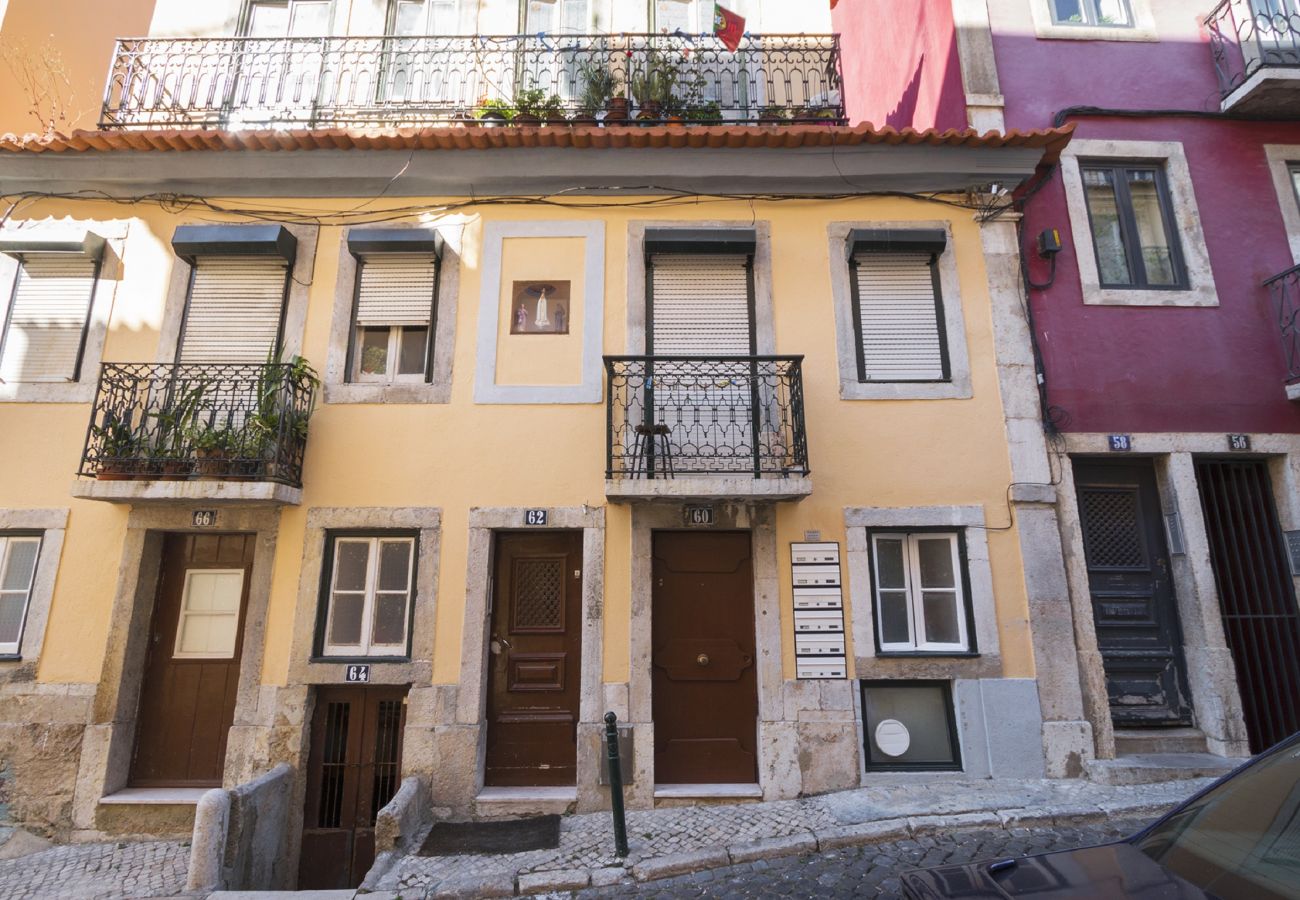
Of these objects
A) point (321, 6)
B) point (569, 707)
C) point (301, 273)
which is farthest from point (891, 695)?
point (321, 6)

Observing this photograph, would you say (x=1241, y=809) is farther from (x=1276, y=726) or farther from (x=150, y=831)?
(x=150, y=831)

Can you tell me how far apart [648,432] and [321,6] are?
7209 millimetres

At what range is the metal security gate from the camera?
19.6 ft

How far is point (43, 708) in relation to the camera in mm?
5719

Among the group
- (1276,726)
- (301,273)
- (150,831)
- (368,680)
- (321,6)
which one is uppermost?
(321,6)

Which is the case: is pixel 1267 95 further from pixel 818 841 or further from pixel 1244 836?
pixel 818 841

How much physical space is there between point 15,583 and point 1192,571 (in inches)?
428

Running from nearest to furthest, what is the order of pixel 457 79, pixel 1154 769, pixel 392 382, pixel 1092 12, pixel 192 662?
pixel 1154 769, pixel 192 662, pixel 392 382, pixel 1092 12, pixel 457 79

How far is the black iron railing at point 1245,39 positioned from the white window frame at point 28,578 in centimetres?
1275

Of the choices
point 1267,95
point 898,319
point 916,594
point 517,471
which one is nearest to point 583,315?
point 517,471

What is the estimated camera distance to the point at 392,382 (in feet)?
21.2

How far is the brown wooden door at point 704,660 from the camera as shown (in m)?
5.87

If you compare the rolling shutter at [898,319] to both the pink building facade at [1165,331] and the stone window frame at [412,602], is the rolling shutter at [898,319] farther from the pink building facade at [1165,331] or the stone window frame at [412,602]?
the stone window frame at [412,602]

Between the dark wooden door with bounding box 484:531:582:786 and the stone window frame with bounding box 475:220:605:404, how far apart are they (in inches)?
53.0
